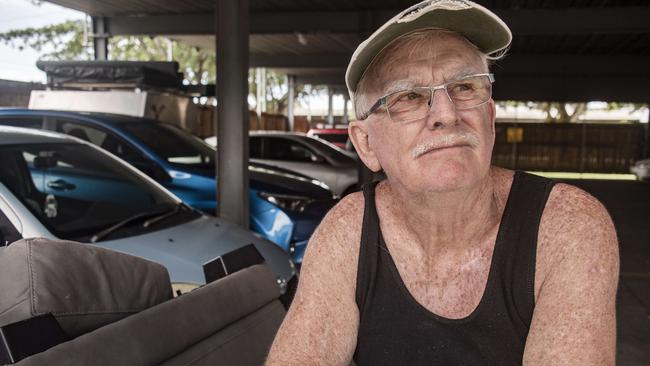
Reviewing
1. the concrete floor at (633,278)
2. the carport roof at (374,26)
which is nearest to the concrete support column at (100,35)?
the carport roof at (374,26)

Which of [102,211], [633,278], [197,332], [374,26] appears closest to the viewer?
[197,332]

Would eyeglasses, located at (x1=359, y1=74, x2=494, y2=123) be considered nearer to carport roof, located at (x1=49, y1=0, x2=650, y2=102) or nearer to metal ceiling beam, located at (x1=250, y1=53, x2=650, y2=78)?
carport roof, located at (x1=49, y1=0, x2=650, y2=102)

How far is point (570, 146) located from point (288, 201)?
22.5m

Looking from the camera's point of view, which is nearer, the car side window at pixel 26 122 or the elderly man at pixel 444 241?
the elderly man at pixel 444 241

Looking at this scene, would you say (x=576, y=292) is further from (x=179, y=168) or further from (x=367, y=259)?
(x=179, y=168)

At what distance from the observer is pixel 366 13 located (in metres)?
11.7

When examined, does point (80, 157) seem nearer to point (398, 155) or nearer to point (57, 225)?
point (57, 225)

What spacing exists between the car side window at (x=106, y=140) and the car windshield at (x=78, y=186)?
52.9 inches

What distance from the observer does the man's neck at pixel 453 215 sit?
152 cm

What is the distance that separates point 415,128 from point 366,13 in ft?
35.2

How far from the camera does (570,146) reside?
25.8 meters

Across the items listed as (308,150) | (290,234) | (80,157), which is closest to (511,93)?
(308,150)

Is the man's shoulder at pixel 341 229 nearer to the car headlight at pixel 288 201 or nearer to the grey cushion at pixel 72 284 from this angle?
the grey cushion at pixel 72 284

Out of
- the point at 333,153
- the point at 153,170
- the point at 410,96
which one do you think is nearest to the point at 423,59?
the point at 410,96
